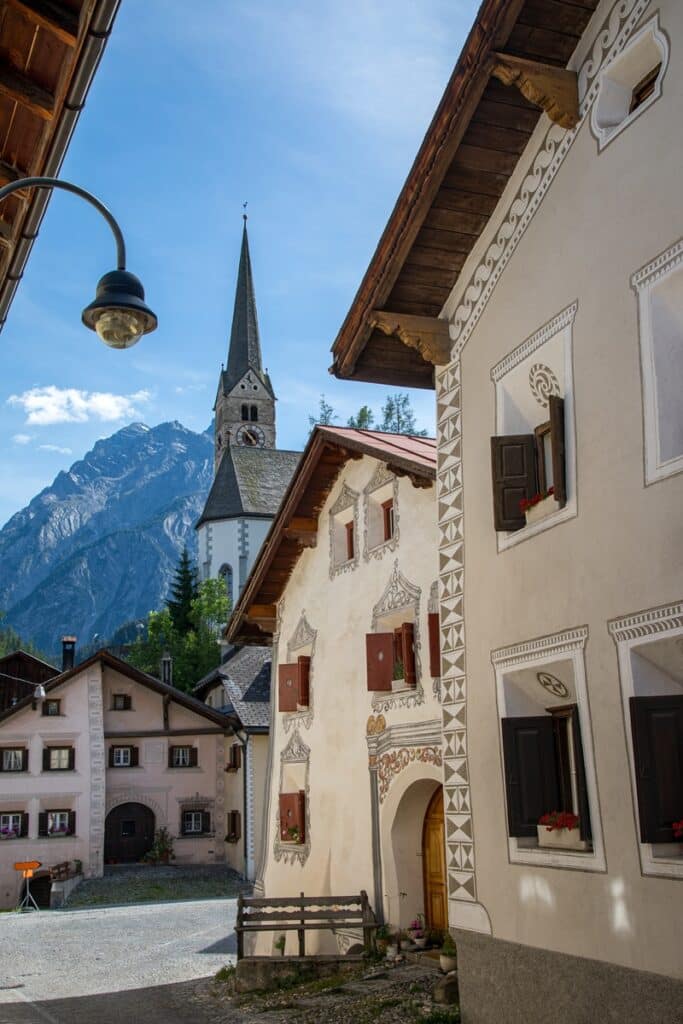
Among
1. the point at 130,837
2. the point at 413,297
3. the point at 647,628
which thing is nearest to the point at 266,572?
the point at 413,297

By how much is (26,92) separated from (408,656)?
411 inches

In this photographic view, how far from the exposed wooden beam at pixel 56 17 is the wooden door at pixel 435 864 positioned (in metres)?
11.6

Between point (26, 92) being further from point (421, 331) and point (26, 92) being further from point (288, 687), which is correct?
point (288, 687)

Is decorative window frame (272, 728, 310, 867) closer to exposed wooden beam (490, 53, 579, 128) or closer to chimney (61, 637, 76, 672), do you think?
exposed wooden beam (490, 53, 579, 128)

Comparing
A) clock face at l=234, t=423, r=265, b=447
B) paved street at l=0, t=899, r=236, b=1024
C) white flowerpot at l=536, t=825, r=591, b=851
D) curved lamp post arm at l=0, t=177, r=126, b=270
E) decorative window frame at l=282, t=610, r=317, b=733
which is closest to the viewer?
curved lamp post arm at l=0, t=177, r=126, b=270

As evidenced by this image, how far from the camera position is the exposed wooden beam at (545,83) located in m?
9.13

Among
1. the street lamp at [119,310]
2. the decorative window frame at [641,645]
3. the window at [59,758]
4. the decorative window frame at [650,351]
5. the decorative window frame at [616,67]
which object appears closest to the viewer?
the street lamp at [119,310]

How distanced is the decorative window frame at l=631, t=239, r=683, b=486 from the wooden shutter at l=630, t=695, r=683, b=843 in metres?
1.65

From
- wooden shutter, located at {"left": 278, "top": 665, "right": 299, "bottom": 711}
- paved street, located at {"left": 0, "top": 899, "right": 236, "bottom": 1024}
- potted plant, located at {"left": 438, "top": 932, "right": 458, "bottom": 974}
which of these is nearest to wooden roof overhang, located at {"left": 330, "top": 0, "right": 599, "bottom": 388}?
potted plant, located at {"left": 438, "top": 932, "right": 458, "bottom": 974}

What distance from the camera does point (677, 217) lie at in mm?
7820

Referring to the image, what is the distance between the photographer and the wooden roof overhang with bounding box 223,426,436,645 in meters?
17.9

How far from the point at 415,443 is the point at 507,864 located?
28.5 feet

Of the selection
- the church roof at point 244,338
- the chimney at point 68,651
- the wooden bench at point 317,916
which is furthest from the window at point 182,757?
the church roof at point 244,338

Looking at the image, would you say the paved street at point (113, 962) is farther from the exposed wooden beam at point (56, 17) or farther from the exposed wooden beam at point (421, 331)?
the exposed wooden beam at point (56, 17)
